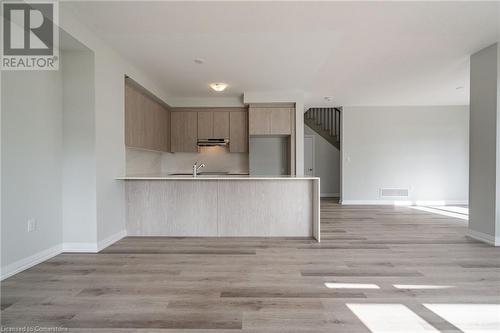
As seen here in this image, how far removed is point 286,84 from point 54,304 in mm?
4604

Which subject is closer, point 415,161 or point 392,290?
point 392,290

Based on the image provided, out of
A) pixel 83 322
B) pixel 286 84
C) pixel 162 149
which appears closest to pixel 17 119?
pixel 83 322

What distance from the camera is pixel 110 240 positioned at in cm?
347

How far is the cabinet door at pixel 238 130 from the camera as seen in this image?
19.8 ft

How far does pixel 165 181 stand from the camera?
154 inches

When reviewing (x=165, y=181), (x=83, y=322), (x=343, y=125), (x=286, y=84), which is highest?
(x=286, y=84)

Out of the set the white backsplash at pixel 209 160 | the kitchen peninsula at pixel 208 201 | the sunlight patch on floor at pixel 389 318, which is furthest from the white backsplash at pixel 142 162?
the sunlight patch on floor at pixel 389 318

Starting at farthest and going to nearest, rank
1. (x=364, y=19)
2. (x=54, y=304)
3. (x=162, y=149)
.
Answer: (x=162, y=149) < (x=364, y=19) < (x=54, y=304)

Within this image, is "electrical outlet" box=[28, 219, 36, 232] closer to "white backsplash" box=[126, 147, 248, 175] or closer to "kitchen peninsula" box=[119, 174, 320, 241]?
"kitchen peninsula" box=[119, 174, 320, 241]

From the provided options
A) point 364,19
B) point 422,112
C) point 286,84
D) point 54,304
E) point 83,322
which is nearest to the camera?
point 83,322

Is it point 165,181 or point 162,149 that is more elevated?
point 162,149

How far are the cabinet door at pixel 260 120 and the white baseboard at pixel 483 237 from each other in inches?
150

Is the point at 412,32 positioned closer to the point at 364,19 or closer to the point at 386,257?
the point at 364,19

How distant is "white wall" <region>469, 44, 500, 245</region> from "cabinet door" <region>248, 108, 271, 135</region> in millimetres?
3407
